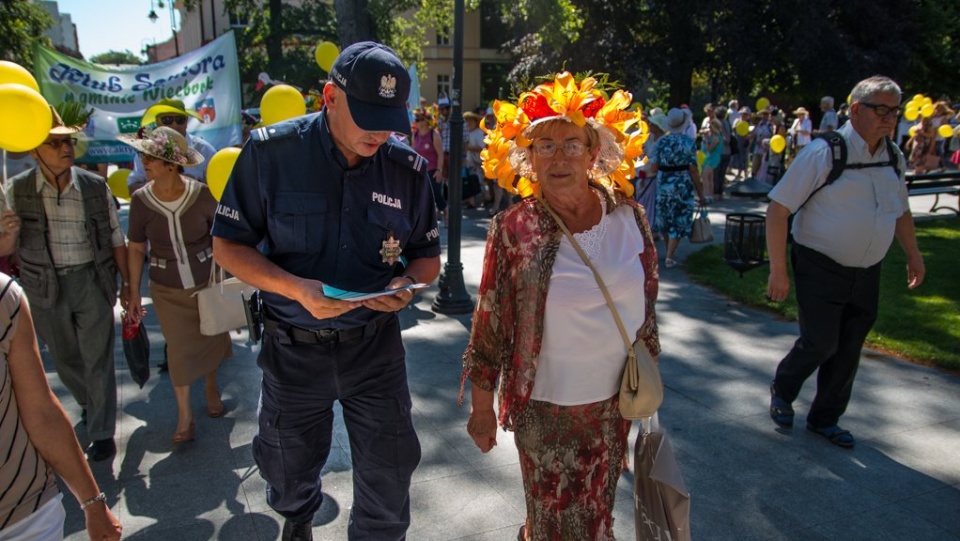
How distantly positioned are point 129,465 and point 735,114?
18650 millimetres

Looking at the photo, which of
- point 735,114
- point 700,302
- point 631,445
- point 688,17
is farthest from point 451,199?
point 688,17

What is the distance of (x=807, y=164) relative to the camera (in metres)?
4.10

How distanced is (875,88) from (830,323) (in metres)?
1.35

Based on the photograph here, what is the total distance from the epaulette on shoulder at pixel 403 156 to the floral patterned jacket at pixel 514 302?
1.41 ft

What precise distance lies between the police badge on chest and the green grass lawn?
5.06 m

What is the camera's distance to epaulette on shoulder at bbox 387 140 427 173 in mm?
2849

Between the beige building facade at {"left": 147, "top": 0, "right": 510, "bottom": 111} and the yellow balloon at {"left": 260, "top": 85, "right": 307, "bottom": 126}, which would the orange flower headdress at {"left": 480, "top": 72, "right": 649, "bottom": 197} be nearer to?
the yellow balloon at {"left": 260, "top": 85, "right": 307, "bottom": 126}

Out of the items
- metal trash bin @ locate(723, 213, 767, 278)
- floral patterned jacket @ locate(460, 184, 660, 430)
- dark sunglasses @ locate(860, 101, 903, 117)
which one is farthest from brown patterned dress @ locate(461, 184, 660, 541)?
metal trash bin @ locate(723, 213, 767, 278)

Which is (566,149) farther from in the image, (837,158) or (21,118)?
(21,118)

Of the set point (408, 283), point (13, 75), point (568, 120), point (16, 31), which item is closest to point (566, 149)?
point (568, 120)

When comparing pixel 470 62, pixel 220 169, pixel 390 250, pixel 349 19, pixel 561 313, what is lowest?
pixel 561 313

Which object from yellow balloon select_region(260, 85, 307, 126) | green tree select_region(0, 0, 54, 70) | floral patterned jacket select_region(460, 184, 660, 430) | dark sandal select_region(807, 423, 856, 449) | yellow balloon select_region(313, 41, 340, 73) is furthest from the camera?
green tree select_region(0, 0, 54, 70)

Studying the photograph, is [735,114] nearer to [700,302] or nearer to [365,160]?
[700,302]

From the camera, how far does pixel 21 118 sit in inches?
129
